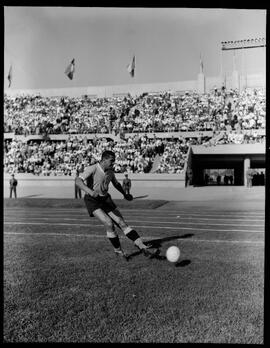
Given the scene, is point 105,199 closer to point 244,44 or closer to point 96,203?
point 96,203

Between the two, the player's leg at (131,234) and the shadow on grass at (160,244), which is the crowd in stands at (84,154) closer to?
the shadow on grass at (160,244)

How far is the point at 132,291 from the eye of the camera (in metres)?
5.52

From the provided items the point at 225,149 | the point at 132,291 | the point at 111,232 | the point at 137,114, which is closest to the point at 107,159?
the point at 111,232

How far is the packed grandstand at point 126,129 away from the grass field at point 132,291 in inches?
283

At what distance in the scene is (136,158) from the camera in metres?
20.4

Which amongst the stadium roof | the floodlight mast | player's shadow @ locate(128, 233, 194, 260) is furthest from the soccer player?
the stadium roof

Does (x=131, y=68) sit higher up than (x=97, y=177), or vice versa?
(x=131, y=68)

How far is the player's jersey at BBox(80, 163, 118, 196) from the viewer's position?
741 cm

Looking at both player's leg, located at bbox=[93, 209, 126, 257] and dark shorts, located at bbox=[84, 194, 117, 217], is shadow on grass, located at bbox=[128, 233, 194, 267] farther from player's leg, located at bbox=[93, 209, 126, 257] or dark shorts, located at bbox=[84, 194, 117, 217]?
dark shorts, located at bbox=[84, 194, 117, 217]

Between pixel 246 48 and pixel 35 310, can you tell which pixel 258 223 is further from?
pixel 35 310

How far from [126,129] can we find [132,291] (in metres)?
12.8

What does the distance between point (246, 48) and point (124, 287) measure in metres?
3.67

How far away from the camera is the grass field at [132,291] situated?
14.7 feet

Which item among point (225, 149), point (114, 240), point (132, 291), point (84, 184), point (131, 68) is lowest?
point (132, 291)
